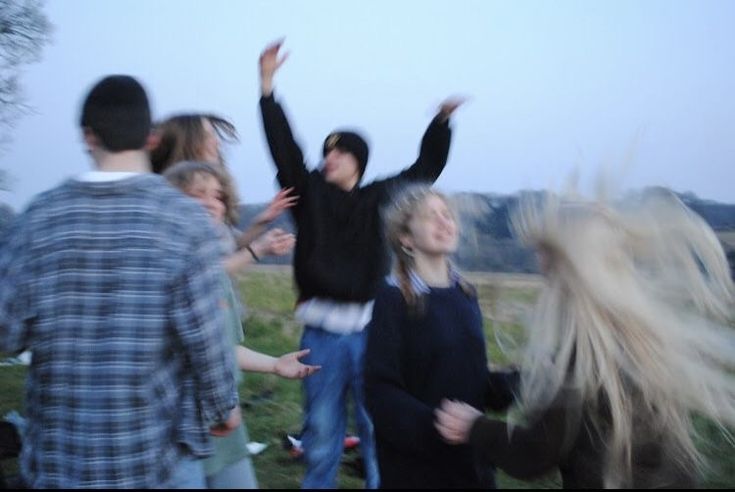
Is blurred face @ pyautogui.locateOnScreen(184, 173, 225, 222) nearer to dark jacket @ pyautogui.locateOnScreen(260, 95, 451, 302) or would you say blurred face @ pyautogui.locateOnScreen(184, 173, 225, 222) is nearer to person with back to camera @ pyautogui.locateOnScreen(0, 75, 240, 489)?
dark jacket @ pyautogui.locateOnScreen(260, 95, 451, 302)

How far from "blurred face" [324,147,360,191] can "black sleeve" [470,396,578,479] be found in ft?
6.46

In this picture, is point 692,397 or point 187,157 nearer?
point 692,397

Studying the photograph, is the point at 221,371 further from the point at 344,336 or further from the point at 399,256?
the point at 344,336

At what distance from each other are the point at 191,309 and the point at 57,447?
1.49 ft

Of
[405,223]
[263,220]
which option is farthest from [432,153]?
[405,223]

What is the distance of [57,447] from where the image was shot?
6.99 feet

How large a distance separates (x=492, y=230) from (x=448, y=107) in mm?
1447

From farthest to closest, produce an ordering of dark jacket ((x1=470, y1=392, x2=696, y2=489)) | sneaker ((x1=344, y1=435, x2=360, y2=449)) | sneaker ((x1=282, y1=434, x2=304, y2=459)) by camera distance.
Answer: sneaker ((x1=344, y1=435, x2=360, y2=449)), sneaker ((x1=282, y1=434, x2=304, y2=459)), dark jacket ((x1=470, y1=392, x2=696, y2=489))

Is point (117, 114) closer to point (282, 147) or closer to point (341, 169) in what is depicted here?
point (282, 147)

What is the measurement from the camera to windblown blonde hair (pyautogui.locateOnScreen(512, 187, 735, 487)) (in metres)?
2.10

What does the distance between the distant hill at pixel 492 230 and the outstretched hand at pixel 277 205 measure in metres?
0.92

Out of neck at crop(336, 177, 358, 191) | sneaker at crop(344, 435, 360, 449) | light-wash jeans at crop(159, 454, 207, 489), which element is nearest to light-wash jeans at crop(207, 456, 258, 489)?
light-wash jeans at crop(159, 454, 207, 489)

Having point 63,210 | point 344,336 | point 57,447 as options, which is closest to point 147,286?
point 63,210

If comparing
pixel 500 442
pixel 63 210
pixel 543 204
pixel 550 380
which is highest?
pixel 543 204
